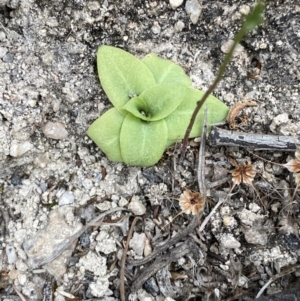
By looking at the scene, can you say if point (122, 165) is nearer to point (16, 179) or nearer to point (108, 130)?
point (108, 130)

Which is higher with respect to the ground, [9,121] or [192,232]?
[9,121]

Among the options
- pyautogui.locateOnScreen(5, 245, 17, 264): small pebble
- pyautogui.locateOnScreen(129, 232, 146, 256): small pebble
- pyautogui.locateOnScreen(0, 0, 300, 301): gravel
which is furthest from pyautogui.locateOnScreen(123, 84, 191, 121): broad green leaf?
pyautogui.locateOnScreen(5, 245, 17, 264): small pebble

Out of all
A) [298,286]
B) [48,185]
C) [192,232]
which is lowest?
[298,286]

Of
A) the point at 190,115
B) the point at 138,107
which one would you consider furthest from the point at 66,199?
the point at 190,115

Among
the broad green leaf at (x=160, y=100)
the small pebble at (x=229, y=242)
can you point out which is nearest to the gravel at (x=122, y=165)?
the small pebble at (x=229, y=242)

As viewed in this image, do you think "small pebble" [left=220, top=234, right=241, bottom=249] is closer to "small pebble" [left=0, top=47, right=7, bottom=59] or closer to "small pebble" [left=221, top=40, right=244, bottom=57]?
"small pebble" [left=221, top=40, right=244, bottom=57]

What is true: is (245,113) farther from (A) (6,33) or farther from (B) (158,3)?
(A) (6,33)

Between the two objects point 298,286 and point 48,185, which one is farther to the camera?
point 48,185

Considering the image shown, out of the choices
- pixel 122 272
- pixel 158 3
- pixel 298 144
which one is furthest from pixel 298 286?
pixel 158 3
